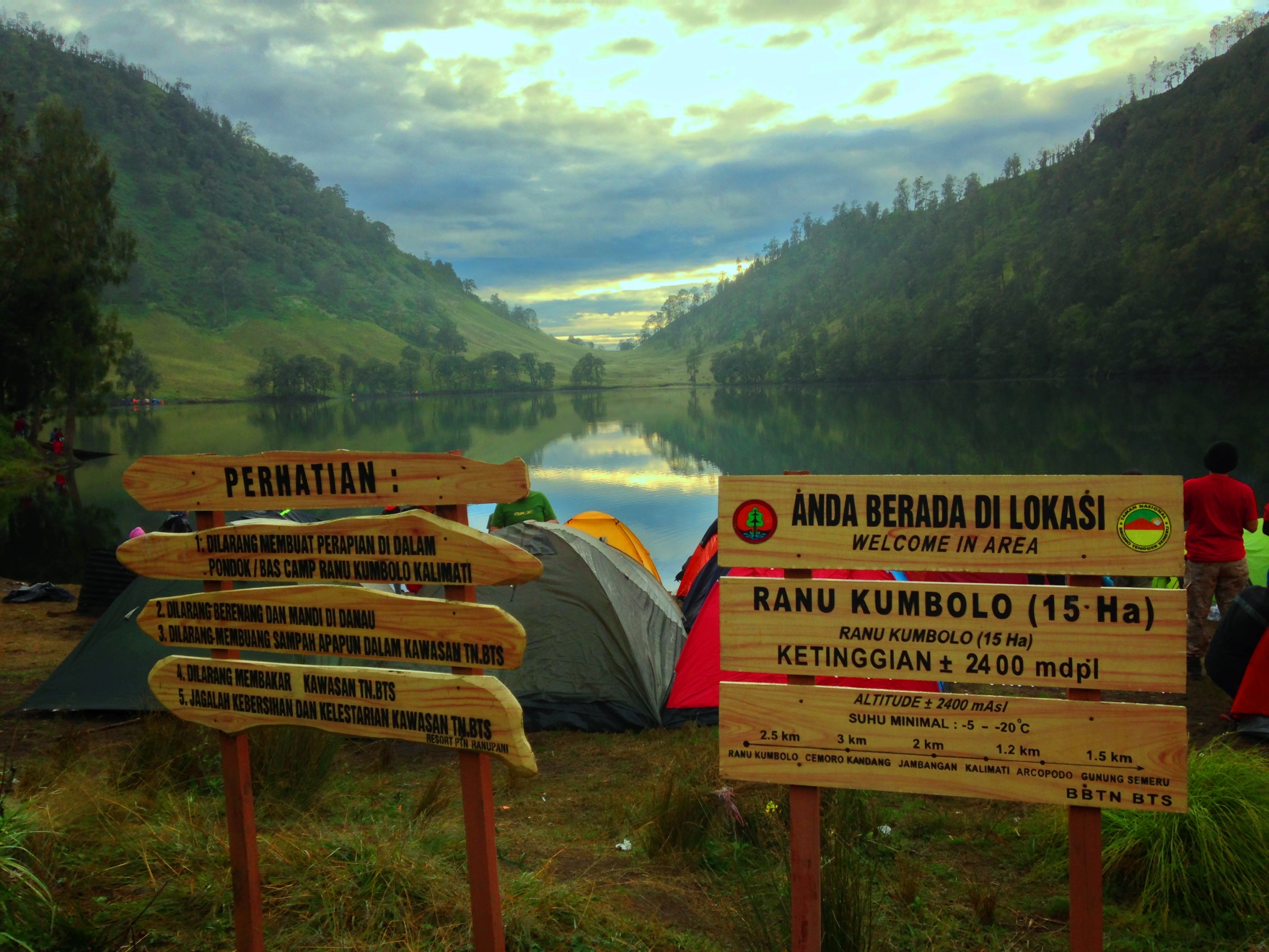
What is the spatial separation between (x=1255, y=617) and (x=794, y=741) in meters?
4.78

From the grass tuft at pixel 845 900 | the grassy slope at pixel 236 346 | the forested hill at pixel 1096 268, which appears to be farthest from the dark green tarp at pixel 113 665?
the grassy slope at pixel 236 346

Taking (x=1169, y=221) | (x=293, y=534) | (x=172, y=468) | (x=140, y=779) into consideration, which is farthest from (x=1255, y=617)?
(x=1169, y=221)

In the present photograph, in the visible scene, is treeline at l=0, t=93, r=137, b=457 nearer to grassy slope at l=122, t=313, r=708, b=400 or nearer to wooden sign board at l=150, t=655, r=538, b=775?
wooden sign board at l=150, t=655, r=538, b=775

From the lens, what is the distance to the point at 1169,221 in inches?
3206

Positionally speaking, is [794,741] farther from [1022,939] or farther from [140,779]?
[140,779]

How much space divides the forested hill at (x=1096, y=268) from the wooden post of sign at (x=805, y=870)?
70233 mm

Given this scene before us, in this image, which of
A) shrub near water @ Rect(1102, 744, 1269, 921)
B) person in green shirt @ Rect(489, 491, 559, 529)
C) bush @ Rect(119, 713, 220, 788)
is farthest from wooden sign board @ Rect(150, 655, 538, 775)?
person in green shirt @ Rect(489, 491, 559, 529)

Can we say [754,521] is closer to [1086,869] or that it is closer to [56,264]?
[1086,869]

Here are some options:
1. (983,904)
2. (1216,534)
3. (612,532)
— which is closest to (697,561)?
(612,532)

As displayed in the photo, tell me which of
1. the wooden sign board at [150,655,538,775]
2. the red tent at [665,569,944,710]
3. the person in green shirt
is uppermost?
the wooden sign board at [150,655,538,775]

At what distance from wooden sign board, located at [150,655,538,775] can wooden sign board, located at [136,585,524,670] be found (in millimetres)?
67

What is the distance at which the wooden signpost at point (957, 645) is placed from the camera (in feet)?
8.25

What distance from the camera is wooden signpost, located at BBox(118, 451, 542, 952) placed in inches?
108

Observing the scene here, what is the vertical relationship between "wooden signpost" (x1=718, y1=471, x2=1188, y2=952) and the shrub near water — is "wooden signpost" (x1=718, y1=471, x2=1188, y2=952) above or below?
above
